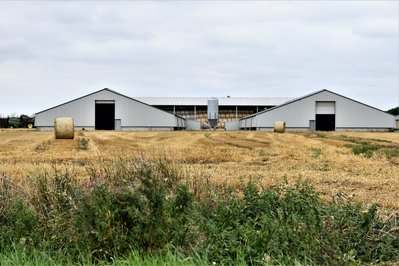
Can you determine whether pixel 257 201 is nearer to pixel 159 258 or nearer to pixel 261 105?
pixel 159 258

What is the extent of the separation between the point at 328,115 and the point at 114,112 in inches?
1009

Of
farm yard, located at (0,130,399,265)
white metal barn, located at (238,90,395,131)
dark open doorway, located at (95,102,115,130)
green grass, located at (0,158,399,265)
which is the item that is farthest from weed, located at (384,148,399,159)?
dark open doorway, located at (95,102,115,130)

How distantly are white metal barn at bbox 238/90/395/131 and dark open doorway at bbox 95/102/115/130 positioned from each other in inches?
718

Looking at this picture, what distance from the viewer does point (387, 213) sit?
24.4 feet

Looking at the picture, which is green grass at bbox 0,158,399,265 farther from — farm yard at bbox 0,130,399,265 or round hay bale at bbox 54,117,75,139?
round hay bale at bbox 54,117,75,139

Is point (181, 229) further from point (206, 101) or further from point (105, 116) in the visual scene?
point (206, 101)

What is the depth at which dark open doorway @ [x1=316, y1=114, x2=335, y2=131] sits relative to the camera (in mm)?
64750

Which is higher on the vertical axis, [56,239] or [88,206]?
[88,206]

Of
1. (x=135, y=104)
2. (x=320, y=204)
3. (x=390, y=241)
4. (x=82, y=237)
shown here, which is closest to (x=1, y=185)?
(x=82, y=237)

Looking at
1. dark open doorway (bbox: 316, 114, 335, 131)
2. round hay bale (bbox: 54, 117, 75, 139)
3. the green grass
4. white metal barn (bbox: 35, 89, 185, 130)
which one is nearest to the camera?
the green grass

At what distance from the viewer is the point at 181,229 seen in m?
6.11

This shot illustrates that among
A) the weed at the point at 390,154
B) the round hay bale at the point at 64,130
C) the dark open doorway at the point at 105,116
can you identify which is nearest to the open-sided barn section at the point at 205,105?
the dark open doorway at the point at 105,116

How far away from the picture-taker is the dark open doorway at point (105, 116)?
6525 cm

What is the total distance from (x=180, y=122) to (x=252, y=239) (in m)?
63.6
